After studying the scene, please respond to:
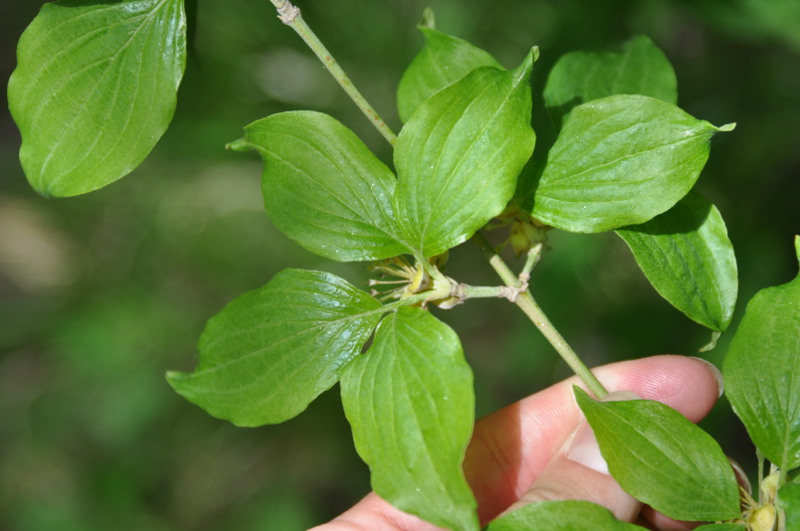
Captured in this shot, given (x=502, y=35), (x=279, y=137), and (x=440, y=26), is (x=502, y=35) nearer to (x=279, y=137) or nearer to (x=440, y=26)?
(x=440, y=26)

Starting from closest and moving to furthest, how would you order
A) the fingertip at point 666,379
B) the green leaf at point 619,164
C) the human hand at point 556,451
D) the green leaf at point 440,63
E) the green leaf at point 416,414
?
the green leaf at point 416,414 < the green leaf at point 619,164 < the green leaf at point 440,63 < the human hand at point 556,451 < the fingertip at point 666,379

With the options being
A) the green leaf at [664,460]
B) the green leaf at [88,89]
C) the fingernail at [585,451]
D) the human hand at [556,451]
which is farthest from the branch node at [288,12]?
the fingernail at [585,451]

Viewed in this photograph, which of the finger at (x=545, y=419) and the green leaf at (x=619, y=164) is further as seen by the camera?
the finger at (x=545, y=419)

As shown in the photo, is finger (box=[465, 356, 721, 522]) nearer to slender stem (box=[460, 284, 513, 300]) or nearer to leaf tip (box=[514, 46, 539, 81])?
slender stem (box=[460, 284, 513, 300])

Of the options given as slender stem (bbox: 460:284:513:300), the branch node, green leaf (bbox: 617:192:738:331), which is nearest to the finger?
green leaf (bbox: 617:192:738:331)

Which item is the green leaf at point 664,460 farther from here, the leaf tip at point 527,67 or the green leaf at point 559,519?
the leaf tip at point 527,67

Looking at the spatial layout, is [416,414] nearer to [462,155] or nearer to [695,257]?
[462,155]

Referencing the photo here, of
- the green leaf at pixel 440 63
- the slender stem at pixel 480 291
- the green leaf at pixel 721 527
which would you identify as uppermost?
the green leaf at pixel 440 63
